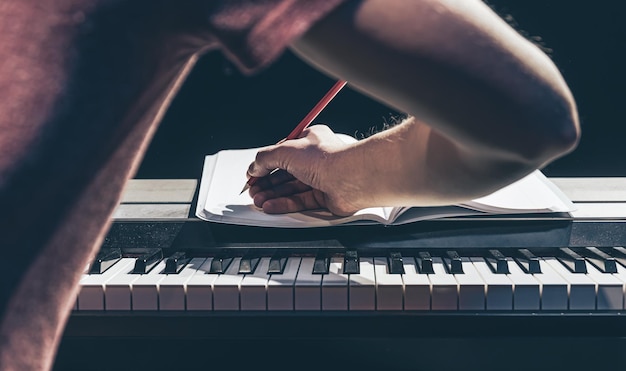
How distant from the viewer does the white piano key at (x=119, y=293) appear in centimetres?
117

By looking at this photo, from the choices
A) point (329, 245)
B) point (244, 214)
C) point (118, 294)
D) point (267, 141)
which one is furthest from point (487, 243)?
point (118, 294)

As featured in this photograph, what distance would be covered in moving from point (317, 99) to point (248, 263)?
1.81ft

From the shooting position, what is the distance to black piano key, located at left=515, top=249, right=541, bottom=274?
1.20 metres

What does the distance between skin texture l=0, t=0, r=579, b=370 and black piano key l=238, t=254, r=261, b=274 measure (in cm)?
83

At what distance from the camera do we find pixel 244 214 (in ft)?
4.10

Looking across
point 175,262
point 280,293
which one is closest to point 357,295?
point 280,293

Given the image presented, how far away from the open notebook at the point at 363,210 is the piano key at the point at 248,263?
75 mm

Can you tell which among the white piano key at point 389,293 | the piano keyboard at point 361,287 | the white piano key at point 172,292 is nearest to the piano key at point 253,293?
the piano keyboard at point 361,287

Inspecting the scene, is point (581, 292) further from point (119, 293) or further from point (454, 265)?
point (119, 293)

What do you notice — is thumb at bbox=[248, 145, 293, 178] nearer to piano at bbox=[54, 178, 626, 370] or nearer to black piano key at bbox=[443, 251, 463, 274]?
piano at bbox=[54, 178, 626, 370]

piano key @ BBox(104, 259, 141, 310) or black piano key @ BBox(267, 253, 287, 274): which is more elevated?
black piano key @ BBox(267, 253, 287, 274)

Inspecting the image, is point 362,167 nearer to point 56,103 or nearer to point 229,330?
point 56,103

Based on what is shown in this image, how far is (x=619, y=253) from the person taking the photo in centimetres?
128

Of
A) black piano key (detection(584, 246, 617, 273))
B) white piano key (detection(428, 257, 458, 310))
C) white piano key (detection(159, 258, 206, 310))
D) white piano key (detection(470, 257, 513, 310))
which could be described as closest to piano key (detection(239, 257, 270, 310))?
white piano key (detection(159, 258, 206, 310))
